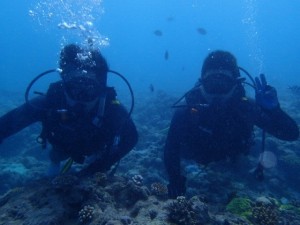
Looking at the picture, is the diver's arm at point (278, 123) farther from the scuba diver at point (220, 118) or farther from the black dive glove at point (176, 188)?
the black dive glove at point (176, 188)

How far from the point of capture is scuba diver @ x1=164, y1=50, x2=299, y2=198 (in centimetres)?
647

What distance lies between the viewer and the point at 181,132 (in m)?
6.89

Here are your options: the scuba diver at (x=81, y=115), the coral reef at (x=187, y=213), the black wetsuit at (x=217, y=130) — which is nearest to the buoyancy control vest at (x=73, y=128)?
the scuba diver at (x=81, y=115)

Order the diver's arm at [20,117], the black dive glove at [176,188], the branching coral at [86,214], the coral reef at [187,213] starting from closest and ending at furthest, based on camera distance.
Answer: the coral reef at [187,213]
the branching coral at [86,214]
the black dive glove at [176,188]
the diver's arm at [20,117]

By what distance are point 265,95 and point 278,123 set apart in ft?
2.98

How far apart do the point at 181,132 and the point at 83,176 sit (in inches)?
93.2

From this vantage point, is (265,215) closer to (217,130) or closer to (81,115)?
(217,130)

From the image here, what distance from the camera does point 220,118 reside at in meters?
6.58

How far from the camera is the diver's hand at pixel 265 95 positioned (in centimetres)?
653

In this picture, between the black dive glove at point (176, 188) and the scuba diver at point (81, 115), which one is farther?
the scuba diver at point (81, 115)

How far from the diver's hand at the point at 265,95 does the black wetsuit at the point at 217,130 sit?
0.66 ft

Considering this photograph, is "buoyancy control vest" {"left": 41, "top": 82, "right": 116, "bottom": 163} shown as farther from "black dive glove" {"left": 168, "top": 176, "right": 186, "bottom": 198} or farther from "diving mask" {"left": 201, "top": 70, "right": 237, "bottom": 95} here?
"diving mask" {"left": 201, "top": 70, "right": 237, "bottom": 95}

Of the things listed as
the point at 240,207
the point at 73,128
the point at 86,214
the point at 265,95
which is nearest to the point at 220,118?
the point at 265,95

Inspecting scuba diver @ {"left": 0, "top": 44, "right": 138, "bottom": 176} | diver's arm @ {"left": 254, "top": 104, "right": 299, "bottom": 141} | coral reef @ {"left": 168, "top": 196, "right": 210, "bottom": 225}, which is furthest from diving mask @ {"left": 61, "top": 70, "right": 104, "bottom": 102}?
diver's arm @ {"left": 254, "top": 104, "right": 299, "bottom": 141}
